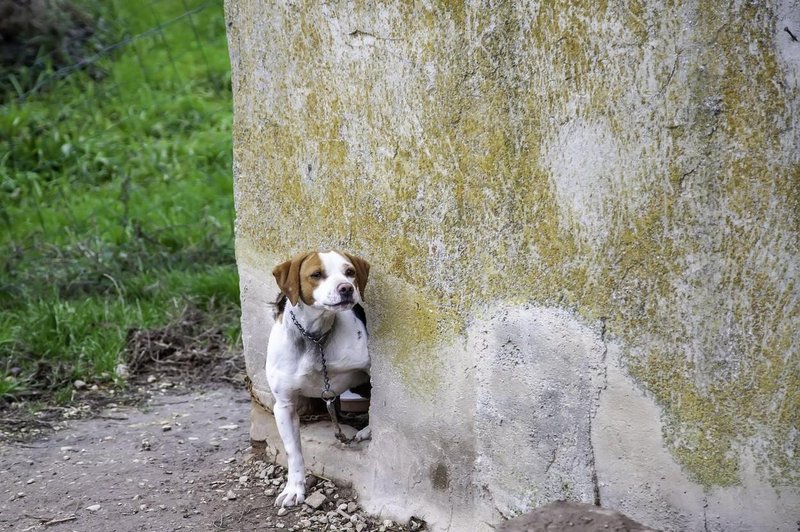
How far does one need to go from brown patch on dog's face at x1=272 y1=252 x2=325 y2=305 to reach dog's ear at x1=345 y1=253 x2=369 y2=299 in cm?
12

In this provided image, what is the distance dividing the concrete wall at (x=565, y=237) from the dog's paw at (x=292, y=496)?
→ 0.34m

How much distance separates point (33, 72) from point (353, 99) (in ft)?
22.4

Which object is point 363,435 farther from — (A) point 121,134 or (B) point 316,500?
(A) point 121,134

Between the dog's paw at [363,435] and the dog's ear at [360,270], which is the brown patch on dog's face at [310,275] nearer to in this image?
the dog's ear at [360,270]

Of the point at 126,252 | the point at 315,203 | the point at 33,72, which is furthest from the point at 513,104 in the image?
the point at 33,72

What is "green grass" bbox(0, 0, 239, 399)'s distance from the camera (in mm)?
6301

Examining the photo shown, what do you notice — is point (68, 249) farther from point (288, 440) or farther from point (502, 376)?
point (502, 376)

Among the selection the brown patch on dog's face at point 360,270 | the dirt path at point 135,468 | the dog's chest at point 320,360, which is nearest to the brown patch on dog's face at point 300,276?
the brown patch on dog's face at point 360,270

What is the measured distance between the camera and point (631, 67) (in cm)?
308

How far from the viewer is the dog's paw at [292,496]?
4.26 meters

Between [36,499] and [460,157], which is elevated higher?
[460,157]

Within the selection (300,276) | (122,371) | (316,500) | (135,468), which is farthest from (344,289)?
(122,371)

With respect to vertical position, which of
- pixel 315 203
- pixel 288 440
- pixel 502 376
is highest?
pixel 315 203

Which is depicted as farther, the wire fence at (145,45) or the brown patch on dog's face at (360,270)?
the wire fence at (145,45)
